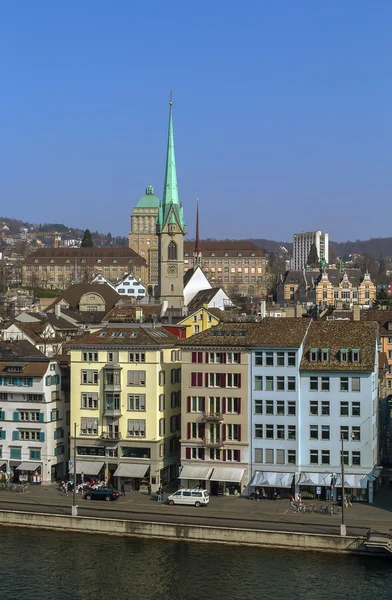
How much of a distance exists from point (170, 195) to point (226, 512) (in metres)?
82.5

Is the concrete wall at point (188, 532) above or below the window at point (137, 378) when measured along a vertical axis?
below

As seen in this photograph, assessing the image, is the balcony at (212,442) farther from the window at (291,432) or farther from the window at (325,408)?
the window at (325,408)

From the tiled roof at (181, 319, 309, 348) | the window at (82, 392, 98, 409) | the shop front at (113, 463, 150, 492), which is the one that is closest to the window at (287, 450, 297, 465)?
the tiled roof at (181, 319, 309, 348)

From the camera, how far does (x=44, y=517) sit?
68.1 meters

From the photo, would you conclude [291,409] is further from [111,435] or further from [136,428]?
[111,435]

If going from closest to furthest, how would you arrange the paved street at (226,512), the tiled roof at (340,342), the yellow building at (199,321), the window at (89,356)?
1. the paved street at (226,512)
2. the tiled roof at (340,342)
3. the window at (89,356)
4. the yellow building at (199,321)

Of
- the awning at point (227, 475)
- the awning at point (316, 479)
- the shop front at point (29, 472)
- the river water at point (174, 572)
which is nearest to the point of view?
the river water at point (174, 572)

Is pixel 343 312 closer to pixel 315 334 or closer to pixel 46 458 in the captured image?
pixel 315 334

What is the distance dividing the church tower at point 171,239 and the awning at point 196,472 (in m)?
68.0

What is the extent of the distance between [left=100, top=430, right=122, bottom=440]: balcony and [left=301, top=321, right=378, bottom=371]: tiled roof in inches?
595

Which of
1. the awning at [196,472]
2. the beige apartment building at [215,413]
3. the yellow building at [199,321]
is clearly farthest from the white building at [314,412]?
the yellow building at [199,321]

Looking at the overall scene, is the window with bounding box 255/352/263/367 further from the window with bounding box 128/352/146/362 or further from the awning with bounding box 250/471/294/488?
the window with bounding box 128/352/146/362

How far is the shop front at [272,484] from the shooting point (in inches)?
2867

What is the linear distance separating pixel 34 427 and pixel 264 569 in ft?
91.5
